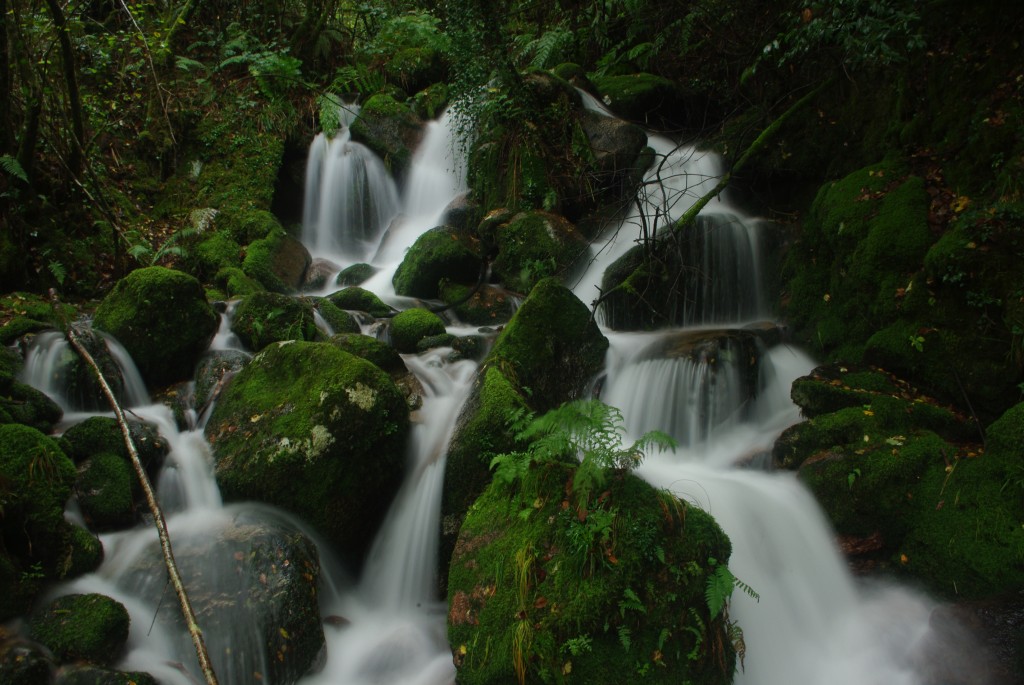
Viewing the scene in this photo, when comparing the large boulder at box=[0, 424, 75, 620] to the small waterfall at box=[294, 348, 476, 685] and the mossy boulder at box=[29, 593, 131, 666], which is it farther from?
the small waterfall at box=[294, 348, 476, 685]

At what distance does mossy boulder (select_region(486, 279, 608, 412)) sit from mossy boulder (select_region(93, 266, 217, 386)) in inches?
129

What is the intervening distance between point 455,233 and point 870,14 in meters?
6.30

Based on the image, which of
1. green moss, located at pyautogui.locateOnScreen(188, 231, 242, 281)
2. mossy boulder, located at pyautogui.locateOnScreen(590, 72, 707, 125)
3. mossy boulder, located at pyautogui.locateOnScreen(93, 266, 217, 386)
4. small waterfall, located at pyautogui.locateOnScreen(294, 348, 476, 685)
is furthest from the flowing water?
mossy boulder, located at pyautogui.locateOnScreen(590, 72, 707, 125)

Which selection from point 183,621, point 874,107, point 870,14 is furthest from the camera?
point 874,107

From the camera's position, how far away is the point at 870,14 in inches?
201

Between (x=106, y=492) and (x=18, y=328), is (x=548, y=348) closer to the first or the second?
(x=106, y=492)

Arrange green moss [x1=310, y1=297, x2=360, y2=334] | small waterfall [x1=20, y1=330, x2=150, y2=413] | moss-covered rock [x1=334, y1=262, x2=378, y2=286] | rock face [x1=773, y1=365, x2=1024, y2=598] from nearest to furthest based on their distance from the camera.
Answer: rock face [x1=773, y1=365, x2=1024, y2=598]
small waterfall [x1=20, y1=330, x2=150, y2=413]
green moss [x1=310, y1=297, x2=360, y2=334]
moss-covered rock [x1=334, y1=262, x2=378, y2=286]

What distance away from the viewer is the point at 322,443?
15.8 feet

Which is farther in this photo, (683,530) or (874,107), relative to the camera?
(874,107)

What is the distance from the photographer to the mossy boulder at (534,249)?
900cm

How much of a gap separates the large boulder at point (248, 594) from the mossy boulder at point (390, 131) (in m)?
9.80

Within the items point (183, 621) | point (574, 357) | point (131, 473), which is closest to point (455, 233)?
point (574, 357)

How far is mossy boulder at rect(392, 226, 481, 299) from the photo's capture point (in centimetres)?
941

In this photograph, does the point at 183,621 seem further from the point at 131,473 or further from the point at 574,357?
the point at 574,357
